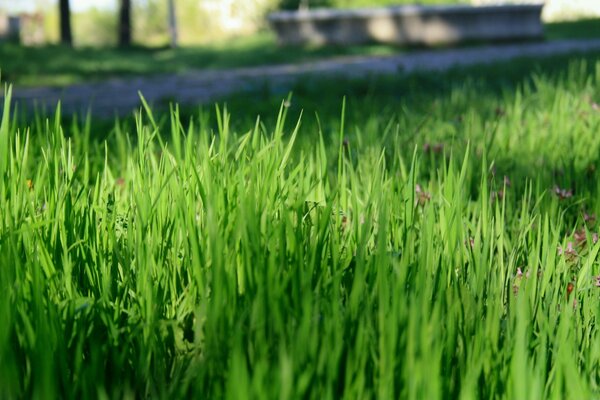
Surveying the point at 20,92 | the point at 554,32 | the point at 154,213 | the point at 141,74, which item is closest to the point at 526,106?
the point at 154,213

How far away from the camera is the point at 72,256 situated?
150 cm

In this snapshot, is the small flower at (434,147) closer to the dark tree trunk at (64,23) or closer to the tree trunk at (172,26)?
the dark tree trunk at (64,23)

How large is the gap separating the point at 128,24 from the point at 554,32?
28.2ft

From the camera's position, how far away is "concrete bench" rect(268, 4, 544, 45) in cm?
1534

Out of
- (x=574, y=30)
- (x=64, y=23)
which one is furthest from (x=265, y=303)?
(x=574, y=30)

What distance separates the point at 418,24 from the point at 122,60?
527 centimetres

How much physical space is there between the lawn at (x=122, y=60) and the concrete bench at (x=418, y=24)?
77 centimetres

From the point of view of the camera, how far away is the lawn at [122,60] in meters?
9.65

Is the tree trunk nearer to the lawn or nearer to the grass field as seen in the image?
the lawn

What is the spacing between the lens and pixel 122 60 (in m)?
12.8

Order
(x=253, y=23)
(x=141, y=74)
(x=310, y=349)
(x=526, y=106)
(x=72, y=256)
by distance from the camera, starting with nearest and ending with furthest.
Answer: (x=310, y=349) < (x=72, y=256) < (x=526, y=106) < (x=141, y=74) < (x=253, y=23)

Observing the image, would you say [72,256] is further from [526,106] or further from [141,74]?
[141,74]

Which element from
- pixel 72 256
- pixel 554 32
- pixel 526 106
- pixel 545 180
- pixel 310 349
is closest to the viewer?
pixel 310 349

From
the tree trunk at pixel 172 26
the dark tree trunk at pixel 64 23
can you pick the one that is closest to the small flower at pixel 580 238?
the dark tree trunk at pixel 64 23
